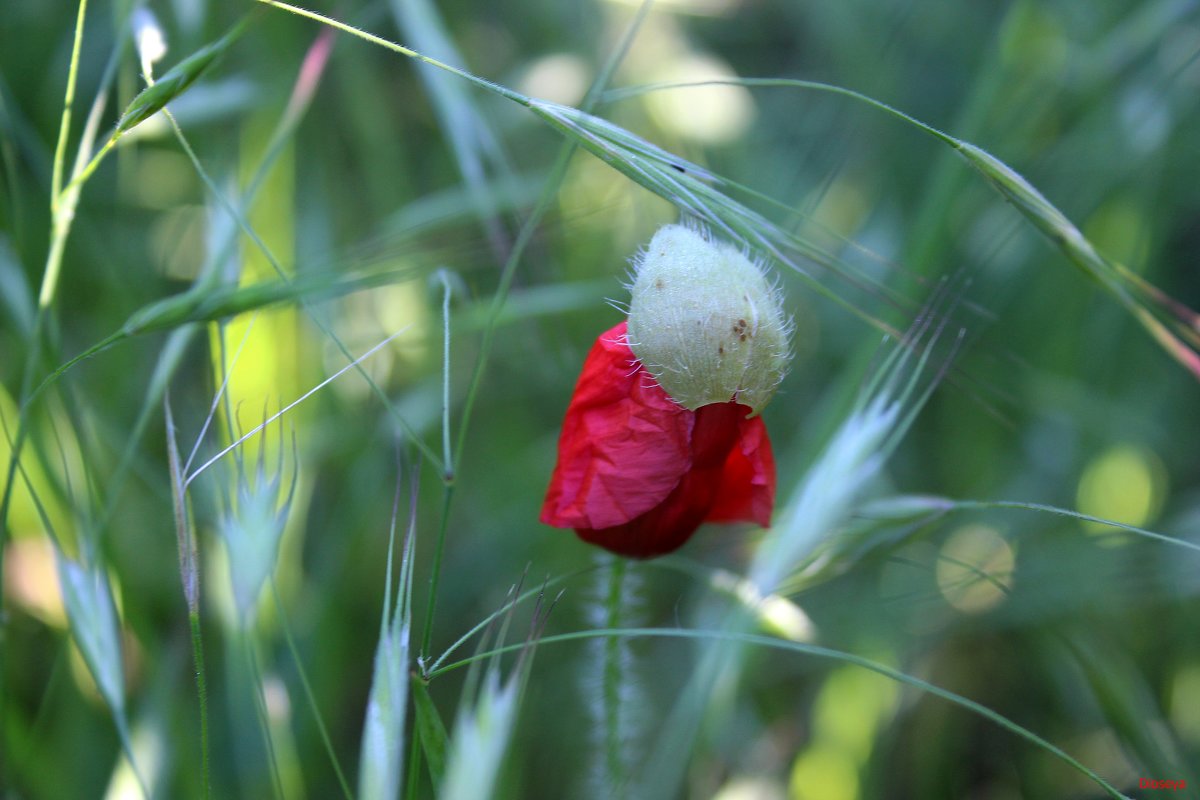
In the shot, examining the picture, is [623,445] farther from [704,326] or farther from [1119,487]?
[1119,487]

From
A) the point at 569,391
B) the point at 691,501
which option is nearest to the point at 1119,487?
the point at 569,391

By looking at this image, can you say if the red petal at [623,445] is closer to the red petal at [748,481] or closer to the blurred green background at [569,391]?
the red petal at [748,481]

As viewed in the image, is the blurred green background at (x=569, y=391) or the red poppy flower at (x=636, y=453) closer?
the red poppy flower at (x=636, y=453)

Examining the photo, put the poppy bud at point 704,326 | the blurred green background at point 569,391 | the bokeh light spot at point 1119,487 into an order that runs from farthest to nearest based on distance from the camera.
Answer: the bokeh light spot at point 1119,487 → the blurred green background at point 569,391 → the poppy bud at point 704,326

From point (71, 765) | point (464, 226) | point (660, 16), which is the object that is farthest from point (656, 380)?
point (660, 16)

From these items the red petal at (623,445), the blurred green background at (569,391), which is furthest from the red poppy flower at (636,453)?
the blurred green background at (569,391)

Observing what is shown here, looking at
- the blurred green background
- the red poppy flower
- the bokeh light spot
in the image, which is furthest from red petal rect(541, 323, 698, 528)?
the bokeh light spot

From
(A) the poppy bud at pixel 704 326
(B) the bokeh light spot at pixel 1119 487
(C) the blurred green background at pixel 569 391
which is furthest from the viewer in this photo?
(B) the bokeh light spot at pixel 1119 487
